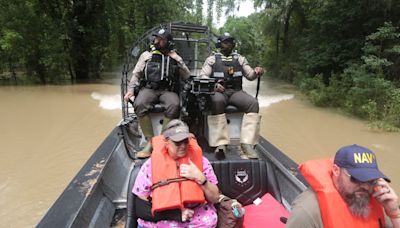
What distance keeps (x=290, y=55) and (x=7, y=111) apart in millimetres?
15423

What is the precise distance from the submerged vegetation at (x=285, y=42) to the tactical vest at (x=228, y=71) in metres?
5.16

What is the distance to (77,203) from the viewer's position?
2311 millimetres

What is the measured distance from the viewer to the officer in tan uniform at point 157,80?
12.4 feet

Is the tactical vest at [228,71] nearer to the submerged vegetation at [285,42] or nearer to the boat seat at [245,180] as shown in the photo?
the boat seat at [245,180]

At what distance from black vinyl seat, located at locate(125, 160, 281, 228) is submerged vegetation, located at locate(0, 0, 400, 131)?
5.74m

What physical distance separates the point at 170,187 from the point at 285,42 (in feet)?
68.8

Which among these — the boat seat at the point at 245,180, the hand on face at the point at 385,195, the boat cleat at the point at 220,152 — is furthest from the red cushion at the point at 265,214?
the hand on face at the point at 385,195

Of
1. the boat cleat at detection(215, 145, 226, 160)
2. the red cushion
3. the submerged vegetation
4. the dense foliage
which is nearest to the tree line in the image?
the submerged vegetation


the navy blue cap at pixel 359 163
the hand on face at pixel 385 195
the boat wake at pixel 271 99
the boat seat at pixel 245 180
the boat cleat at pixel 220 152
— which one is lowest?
the boat wake at pixel 271 99

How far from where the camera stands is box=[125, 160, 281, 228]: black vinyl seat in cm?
302

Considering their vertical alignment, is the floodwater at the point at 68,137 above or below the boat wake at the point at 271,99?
below

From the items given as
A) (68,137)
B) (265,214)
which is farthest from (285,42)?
(265,214)

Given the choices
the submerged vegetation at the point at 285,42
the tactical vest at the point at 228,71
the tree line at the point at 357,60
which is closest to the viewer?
the tactical vest at the point at 228,71

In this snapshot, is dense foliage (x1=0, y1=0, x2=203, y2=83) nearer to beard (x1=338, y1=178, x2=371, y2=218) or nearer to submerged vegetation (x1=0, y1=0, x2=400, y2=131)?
submerged vegetation (x1=0, y1=0, x2=400, y2=131)
